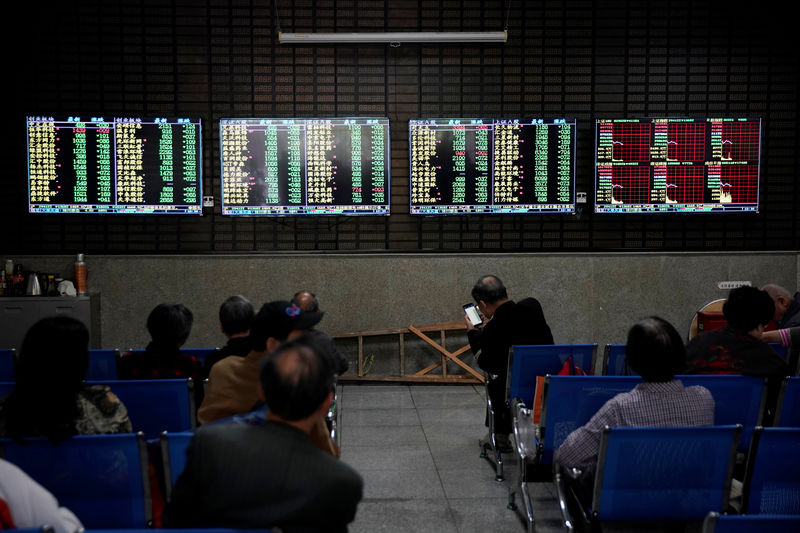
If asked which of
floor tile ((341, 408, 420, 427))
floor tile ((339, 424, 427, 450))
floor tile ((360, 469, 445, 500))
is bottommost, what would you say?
floor tile ((341, 408, 420, 427))

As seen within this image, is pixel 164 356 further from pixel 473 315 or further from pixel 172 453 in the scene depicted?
pixel 473 315

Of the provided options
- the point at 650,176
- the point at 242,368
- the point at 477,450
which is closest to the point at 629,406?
the point at 242,368

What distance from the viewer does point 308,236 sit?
6.82 meters

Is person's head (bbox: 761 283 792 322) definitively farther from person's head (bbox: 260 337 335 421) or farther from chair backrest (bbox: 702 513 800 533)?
person's head (bbox: 260 337 335 421)

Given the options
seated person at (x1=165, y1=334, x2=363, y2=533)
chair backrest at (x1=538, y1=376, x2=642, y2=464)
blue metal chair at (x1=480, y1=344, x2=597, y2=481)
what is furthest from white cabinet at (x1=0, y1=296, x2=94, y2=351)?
seated person at (x1=165, y1=334, x2=363, y2=533)

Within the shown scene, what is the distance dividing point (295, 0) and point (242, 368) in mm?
5111

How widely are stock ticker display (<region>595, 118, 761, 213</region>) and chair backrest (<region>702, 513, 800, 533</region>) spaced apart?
545 centimetres

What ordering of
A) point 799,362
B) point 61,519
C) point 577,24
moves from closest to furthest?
point 61,519 → point 799,362 → point 577,24

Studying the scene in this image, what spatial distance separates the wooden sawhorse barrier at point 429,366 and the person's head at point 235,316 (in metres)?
3.12

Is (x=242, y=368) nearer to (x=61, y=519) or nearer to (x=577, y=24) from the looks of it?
(x=61, y=519)

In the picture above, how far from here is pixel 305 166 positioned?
6.48 m

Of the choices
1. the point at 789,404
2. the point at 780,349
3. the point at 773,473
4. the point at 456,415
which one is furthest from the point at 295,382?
the point at 456,415

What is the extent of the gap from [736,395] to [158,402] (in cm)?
244

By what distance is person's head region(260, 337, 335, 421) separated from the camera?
5.17ft
